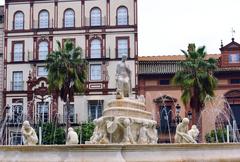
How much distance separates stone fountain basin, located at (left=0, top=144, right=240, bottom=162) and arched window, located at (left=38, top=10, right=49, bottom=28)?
42085 millimetres

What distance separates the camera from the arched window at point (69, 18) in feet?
194

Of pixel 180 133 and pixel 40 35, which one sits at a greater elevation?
pixel 40 35

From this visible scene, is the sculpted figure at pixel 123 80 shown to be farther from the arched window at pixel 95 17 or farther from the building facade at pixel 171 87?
the arched window at pixel 95 17

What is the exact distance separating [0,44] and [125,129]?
133 feet

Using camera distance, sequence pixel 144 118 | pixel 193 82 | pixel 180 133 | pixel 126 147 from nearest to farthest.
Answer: pixel 126 147, pixel 180 133, pixel 144 118, pixel 193 82

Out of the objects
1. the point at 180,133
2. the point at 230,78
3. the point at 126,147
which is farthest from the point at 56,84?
the point at 126,147

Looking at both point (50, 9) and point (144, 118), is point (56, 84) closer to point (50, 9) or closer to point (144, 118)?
point (50, 9)

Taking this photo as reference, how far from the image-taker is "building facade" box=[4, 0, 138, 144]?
57031mm

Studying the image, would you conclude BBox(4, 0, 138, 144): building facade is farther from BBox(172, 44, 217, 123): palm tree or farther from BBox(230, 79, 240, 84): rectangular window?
BBox(172, 44, 217, 123): palm tree

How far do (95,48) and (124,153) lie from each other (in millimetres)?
41493

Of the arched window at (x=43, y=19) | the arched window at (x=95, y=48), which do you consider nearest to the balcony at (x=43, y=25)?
the arched window at (x=43, y=19)

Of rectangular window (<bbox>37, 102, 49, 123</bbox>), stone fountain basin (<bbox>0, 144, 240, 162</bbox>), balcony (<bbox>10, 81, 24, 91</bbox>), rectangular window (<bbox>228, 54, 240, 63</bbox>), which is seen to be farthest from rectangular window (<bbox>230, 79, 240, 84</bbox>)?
stone fountain basin (<bbox>0, 144, 240, 162</bbox>)

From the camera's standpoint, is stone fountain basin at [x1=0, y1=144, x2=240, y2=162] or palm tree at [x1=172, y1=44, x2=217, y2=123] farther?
palm tree at [x1=172, y1=44, x2=217, y2=123]

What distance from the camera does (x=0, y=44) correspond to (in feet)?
198
